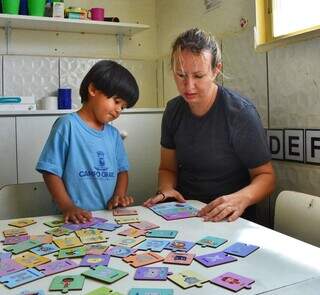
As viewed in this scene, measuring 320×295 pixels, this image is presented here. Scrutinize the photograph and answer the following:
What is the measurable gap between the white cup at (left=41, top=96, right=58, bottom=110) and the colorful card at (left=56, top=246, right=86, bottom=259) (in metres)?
1.49

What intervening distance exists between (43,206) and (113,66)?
560 mm

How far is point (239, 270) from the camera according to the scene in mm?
633

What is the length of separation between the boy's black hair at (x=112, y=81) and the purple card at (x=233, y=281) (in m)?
0.84

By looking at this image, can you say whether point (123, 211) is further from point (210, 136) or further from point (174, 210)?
point (210, 136)

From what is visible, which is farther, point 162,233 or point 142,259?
point 162,233

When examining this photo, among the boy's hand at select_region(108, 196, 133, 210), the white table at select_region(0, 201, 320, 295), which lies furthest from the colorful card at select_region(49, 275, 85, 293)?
the boy's hand at select_region(108, 196, 133, 210)

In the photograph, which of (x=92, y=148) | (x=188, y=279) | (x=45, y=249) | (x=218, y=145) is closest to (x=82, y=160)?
(x=92, y=148)

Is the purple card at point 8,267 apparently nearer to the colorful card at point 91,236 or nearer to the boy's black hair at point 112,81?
the colorful card at point 91,236

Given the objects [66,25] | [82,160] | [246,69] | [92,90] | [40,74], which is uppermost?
[66,25]

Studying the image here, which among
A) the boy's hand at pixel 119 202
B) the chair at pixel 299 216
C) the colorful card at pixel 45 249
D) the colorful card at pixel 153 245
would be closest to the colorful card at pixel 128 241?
the colorful card at pixel 153 245

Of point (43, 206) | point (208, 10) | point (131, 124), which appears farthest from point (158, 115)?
point (43, 206)

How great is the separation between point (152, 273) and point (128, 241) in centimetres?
17

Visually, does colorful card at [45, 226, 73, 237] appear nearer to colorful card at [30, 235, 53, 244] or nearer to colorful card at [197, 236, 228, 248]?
colorful card at [30, 235, 53, 244]

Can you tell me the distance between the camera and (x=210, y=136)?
4.22 feet
